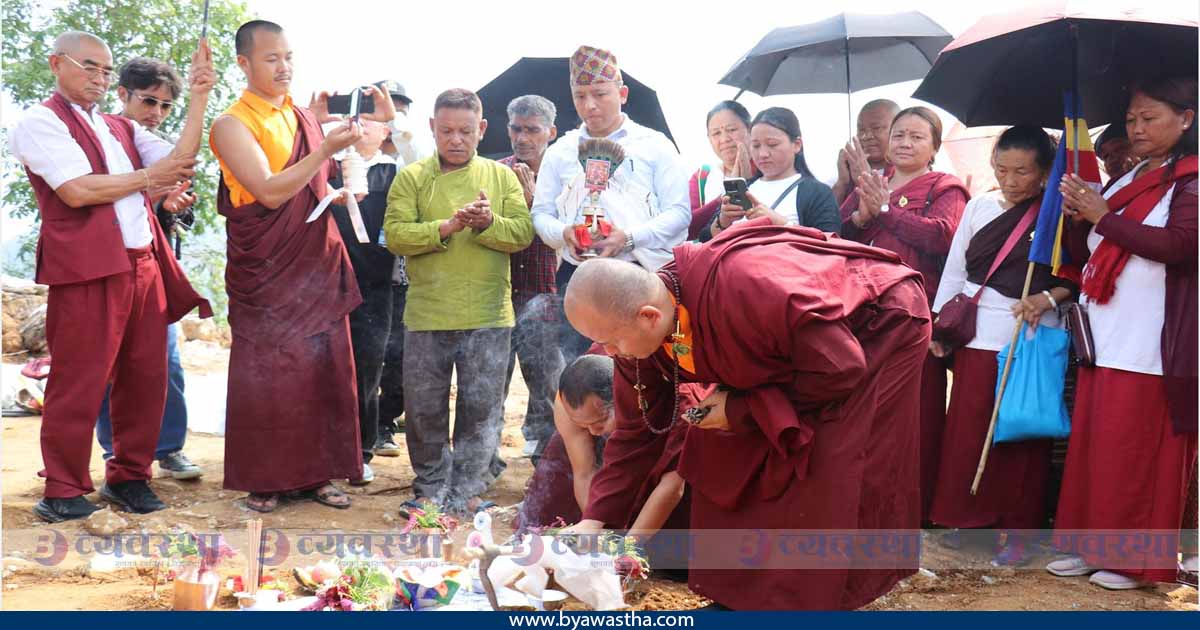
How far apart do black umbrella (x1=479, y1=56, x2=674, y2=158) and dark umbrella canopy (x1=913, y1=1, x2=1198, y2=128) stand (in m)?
1.43

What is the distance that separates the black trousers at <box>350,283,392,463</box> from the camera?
5.42 metres

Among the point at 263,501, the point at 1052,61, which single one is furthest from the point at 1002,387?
the point at 263,501

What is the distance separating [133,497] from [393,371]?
157 centimetres

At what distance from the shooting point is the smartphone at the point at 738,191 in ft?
14.7

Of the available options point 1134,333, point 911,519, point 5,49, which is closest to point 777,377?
point 911,519

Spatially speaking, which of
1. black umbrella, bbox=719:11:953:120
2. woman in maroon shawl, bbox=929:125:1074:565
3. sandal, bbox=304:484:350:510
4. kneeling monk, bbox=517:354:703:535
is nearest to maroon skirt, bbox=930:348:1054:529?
woman in maroon shawl, bbox=929:125:1074:565

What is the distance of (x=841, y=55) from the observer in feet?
19.0

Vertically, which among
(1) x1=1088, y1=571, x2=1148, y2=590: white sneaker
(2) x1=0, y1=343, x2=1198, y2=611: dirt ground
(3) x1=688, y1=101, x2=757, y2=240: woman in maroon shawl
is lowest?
(2) x1=0, y1=343, x2=1198, y2=611: dirt ground

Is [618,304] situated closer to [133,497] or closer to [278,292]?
[278,292]

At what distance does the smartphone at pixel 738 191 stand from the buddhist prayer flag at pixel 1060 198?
113 centimetres

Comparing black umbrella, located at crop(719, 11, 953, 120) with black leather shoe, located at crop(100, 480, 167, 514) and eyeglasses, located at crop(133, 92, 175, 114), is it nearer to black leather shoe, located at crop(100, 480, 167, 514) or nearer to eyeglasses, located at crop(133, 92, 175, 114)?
eyeglasses, located at crop(133, 92, 175, 114)

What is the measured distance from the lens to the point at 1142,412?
3.83m

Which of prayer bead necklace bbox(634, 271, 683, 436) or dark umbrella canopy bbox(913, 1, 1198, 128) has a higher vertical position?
dark umbrella canopy bbox(913, 1, 1198, 128)

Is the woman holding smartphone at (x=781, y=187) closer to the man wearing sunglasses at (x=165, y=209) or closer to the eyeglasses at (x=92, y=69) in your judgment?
the man wearing sunglasses at (x=165, y=209)
